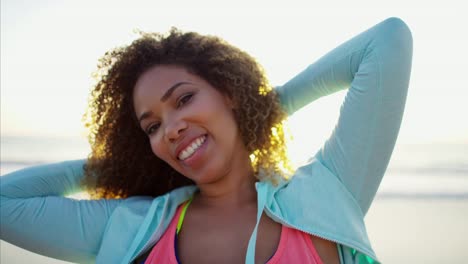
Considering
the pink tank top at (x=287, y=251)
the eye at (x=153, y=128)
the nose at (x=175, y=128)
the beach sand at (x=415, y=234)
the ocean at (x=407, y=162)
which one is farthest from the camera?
the ocean at (x=407, y=162)

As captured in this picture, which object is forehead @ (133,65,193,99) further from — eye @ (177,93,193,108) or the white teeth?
the white teeth

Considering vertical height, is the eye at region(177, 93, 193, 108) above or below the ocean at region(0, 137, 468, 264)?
above

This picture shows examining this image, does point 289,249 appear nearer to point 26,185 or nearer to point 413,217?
point 26,185

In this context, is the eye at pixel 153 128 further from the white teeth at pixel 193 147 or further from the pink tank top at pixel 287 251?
the pink tank top at pixel 287 251

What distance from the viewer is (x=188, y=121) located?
214 centimetres

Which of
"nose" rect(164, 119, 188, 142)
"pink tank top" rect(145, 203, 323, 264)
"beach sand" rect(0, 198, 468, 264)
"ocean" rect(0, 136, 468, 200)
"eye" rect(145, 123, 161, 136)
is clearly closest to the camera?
"pink tank top" rect(145, 203, 323, 264)

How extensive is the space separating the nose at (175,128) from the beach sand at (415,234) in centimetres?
193

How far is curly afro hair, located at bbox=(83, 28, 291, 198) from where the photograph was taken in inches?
92.7

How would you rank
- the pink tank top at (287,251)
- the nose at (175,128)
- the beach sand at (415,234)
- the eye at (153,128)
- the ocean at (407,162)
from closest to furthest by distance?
1. the pink tank top at (287,251)
2. the nose at (175,128)
3. the eye at (153,128)
4. the beach sand at (415,234)
5. the ocean at (407,162)

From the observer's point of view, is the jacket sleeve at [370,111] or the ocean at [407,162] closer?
the jacket sleeve at [370,111]

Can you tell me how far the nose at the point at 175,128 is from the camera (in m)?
2.13

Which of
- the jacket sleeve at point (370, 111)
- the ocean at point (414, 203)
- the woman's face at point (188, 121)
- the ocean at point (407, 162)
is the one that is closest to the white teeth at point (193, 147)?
the woman's face at point (188, 121)

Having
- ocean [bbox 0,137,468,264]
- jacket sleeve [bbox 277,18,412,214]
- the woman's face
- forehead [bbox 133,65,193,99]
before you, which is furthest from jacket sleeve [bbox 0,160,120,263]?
ocean [bbox 0,137,468,264]

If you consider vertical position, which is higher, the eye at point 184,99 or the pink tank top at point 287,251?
the eye at point 184,99
